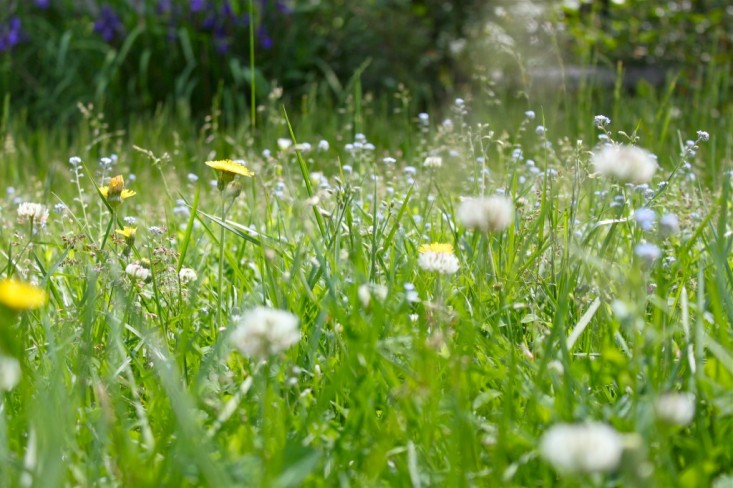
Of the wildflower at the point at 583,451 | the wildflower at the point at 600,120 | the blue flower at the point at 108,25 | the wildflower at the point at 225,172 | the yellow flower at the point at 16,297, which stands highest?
the yellow flower at the point at 16,297

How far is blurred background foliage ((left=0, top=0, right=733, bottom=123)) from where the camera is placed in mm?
5324

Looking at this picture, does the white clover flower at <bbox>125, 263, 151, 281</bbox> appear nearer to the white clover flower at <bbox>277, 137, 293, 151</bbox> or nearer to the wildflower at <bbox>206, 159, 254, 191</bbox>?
the wildflower at <bbox>206, 159, 254, 191</bbox>

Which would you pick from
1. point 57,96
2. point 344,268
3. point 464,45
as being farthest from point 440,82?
point 344,268

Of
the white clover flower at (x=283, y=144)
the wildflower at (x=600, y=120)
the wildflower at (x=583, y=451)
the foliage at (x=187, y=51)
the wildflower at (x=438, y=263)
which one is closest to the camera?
the wildflower at (x=583, y=451)

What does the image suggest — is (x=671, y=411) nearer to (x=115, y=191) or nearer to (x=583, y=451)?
(x=583, y=451)

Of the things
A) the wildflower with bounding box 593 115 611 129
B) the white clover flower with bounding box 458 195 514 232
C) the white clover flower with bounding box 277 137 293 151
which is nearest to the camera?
the white clover flower with bounding box 458 195 514 232

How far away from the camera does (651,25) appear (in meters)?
6.45

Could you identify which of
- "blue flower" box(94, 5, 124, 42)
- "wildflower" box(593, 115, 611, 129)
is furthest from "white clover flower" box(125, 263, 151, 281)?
"blue flower" box(94, 5, 124, 42)

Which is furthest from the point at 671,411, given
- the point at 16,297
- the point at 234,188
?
the point at 234,188

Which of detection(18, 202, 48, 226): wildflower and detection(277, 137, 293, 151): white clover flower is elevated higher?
detection(18, 202, 48, 226): wildflower

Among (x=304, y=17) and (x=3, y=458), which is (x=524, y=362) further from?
(x=304, y=17)

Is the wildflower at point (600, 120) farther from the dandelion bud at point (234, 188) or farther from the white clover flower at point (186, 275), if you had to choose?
the white clover flower at point (186, 275)

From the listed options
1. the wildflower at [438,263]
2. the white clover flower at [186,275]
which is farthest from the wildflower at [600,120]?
the white clover flower at [186,275]

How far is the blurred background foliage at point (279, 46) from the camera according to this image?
5324 millimetres
